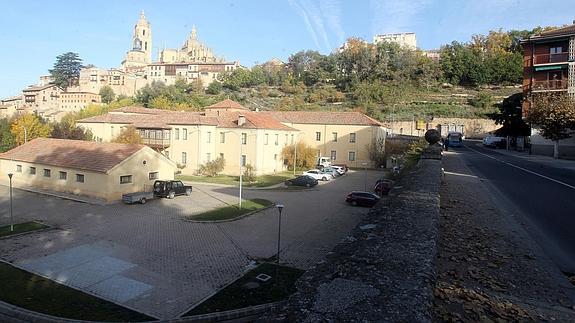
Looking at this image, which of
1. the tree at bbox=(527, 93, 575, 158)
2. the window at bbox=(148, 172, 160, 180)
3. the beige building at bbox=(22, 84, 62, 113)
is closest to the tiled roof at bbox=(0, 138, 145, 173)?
the window at bbox=(148, 172, 160, 180)

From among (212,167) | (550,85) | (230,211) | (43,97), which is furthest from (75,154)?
(43,97)

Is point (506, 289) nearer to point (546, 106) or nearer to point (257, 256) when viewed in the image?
point (257, 256)

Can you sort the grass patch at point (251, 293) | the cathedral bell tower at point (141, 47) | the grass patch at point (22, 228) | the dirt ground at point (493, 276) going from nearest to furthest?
1. the dirt ground at point (493, 276)
2. the grass patch at point (251, 293)
3. the grass patch at point (22, 228)
4. the cathedral bell tower at point (141, 47)

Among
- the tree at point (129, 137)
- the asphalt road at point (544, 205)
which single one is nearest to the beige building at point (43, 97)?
the tree at point (129, 137)

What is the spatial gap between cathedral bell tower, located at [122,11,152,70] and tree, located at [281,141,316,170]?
13722 cm

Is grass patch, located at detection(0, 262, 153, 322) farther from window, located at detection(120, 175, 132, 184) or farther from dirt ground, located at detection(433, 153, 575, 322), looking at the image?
window, located at detection(120, 175, 132, 184)

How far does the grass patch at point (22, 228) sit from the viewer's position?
19.9 meters

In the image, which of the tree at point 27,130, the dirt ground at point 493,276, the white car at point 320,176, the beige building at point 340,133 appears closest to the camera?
the dirt ground at point 493,276

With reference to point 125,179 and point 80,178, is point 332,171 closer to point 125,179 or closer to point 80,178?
point 125,179

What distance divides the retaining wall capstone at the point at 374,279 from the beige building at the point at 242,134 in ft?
111

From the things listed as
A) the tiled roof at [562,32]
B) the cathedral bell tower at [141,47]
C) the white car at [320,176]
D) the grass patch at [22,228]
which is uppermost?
the cathedral bell tower at [141,47]

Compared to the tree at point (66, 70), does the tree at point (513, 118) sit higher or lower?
lower

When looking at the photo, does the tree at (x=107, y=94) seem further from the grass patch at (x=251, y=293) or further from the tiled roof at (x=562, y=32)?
the grass patch at (x=251, y=293)

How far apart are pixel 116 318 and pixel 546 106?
37.2m
